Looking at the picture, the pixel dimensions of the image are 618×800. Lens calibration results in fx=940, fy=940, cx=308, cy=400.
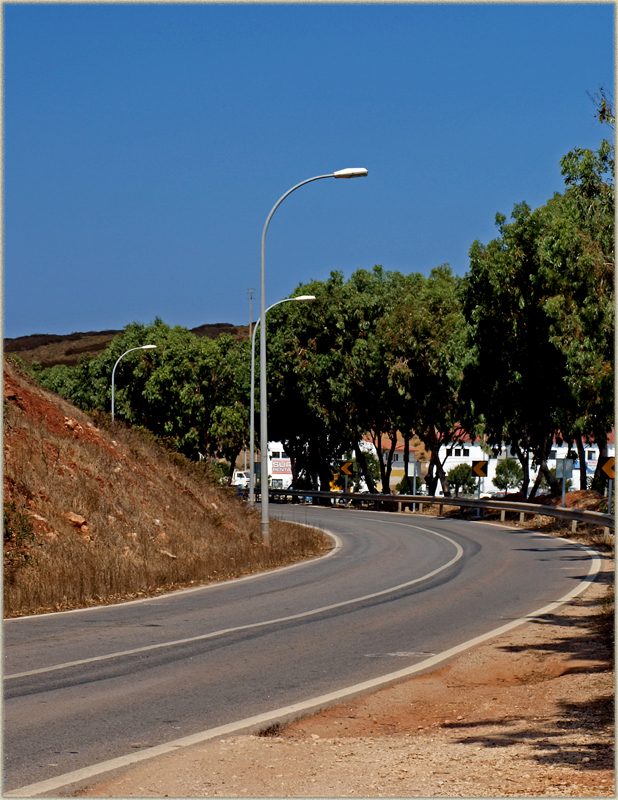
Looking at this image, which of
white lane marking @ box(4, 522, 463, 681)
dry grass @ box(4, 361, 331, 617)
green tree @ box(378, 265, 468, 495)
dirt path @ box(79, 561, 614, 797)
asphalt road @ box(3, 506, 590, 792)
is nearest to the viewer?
dirt path @ box(79, 561, 614, 797)

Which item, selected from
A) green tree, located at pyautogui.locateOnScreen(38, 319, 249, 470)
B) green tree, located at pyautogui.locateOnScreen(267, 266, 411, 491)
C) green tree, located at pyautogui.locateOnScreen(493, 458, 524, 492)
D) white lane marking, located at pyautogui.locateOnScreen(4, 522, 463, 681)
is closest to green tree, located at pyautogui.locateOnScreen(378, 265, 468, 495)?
green tree, located at pyautogui.locateOnScreen(267, 266, 411, 491)

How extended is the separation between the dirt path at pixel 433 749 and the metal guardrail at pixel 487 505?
20082mm

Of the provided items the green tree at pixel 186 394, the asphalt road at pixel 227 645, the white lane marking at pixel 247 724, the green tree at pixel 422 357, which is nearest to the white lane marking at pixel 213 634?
the asphalt road at pixel 227 645

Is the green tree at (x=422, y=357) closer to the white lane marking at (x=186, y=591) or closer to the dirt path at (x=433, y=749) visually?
the white lane marking at (x=186, y=591)

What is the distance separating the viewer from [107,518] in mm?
21391

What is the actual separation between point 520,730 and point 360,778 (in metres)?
1.72

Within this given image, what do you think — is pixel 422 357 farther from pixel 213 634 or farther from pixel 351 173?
pixel 213 634

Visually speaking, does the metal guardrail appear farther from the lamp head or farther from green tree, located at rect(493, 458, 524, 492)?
green tree, located at rect(493, 458, 524, 492)

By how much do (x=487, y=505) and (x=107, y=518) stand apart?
82.0ft

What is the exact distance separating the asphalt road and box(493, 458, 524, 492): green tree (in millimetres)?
110915

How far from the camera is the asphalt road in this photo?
24.7ft

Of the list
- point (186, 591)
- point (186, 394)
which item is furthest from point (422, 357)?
point (186, 591)

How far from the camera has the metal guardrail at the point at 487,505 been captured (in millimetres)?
29673

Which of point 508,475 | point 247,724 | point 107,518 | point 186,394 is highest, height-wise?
point 186,394
